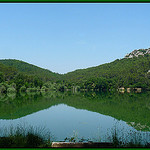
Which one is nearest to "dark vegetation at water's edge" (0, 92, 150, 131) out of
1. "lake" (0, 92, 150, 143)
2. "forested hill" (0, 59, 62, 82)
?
"lake" (0, 92, 150, 143)

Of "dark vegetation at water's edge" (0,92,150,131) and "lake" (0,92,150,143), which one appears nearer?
"lake" (0,92,150,143)

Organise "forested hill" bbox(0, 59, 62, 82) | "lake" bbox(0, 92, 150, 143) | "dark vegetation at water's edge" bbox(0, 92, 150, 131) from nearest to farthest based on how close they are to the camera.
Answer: "lake" bbox(0, 92, 150, 143) → "dark vegetation at water's edge" bbox(0, 92, 150, 131) → "forested hill" bbox(0, 59, 62, 82)

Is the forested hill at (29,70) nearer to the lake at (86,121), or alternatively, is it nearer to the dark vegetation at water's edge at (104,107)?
the dark vegetation at water's edge at (104,107)

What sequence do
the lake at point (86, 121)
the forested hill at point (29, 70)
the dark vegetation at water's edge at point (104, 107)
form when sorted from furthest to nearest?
the forested hill at point (29, 70)
the dark vegetation at water's edge at point (104, 107)
the lake at point (86, 121)

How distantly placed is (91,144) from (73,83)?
9842cm

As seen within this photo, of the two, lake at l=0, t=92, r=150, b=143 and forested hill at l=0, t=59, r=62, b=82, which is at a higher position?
forested hill at l=0, t=59, r=62, b=82

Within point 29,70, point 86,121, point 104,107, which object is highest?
point 29,70

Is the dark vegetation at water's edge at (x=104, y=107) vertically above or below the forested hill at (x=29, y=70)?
below

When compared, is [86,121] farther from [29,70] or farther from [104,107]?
[29,70]

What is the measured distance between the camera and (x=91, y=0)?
5.20m

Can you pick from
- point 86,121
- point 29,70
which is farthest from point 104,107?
point 29,70

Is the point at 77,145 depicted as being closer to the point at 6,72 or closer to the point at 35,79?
the point at 35,79

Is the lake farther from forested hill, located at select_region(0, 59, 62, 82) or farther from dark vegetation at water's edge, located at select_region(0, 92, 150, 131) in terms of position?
forested hill, located at select_region(0, 59, 62, 82)

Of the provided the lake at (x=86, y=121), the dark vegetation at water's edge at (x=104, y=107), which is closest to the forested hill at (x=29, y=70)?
the dark vegetation at water's edge at (x=104, y=107)
